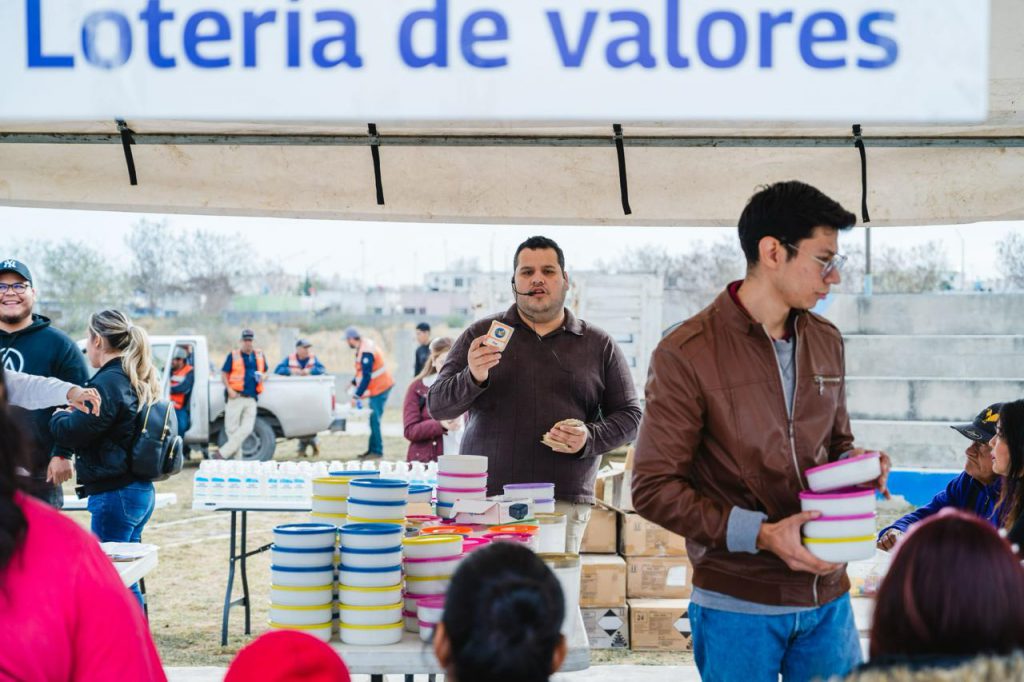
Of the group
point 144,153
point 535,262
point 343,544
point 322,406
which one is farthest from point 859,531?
point 322,406

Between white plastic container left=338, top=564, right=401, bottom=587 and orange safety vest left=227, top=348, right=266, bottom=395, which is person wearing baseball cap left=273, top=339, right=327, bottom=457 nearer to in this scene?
orange safety vest left=227, top=348, right=266, bottom=395

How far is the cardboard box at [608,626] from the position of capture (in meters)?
5.82

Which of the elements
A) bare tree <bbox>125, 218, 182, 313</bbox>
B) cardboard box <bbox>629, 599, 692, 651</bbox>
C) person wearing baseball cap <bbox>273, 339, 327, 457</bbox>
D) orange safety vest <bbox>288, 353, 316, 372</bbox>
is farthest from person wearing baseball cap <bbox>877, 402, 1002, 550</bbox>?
bare tree <bbox>125, 218, 182, 313</bbox>

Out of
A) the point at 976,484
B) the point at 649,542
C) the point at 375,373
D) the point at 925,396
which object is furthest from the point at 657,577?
the point at 375,373

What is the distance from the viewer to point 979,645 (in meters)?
1.51

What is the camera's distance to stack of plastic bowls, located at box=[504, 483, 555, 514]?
3.19 meters

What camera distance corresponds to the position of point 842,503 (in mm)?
2266

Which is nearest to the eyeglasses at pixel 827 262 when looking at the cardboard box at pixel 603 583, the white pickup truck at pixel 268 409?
the cardboard box at pixel 603 583

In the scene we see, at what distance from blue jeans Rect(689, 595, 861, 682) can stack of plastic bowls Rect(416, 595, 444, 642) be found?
28.2 inches

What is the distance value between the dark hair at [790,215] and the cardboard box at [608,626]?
12.4 feet

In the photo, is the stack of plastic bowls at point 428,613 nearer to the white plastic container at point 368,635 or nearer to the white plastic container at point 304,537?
the white plastic container at point 368,635

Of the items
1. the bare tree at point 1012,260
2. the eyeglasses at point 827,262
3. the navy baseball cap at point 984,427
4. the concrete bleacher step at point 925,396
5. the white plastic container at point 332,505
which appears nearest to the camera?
the eyeglasses at point 827,262

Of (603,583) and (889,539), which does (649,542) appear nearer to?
(603,583)

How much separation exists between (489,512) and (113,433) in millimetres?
2861
